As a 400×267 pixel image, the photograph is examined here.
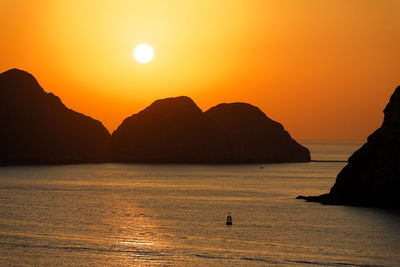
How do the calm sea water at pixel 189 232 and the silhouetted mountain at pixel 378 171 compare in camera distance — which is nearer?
the calm sea water at pixel 189 232

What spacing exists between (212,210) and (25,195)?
47.0 meters

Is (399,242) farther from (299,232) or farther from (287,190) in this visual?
(287,190)

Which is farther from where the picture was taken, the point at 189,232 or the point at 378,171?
the point at 378,171

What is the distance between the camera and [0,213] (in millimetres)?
104562

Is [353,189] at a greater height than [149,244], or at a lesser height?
greater

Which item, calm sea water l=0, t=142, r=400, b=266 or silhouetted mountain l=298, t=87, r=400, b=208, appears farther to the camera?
silhouetted mountain l=298, t=87, r=400, b=208

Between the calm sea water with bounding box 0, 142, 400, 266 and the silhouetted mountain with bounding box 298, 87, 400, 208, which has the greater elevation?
the silhouetted mountain with bounding box 298, 87, 400, 208

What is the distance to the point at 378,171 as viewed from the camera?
105 metres

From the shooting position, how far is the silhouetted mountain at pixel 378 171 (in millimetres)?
104688

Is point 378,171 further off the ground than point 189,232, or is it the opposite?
point 378,171

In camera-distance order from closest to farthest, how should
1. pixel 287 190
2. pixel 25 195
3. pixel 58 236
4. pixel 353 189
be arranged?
1. pixel 58 236
2. pixel 353 189
3. pixel 25 195
4. pixel 287 190

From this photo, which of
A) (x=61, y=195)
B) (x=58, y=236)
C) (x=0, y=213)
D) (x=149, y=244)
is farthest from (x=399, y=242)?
(x=61, y=195)

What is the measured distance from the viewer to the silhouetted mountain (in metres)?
105

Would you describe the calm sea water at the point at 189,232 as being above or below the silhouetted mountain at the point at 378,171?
below
